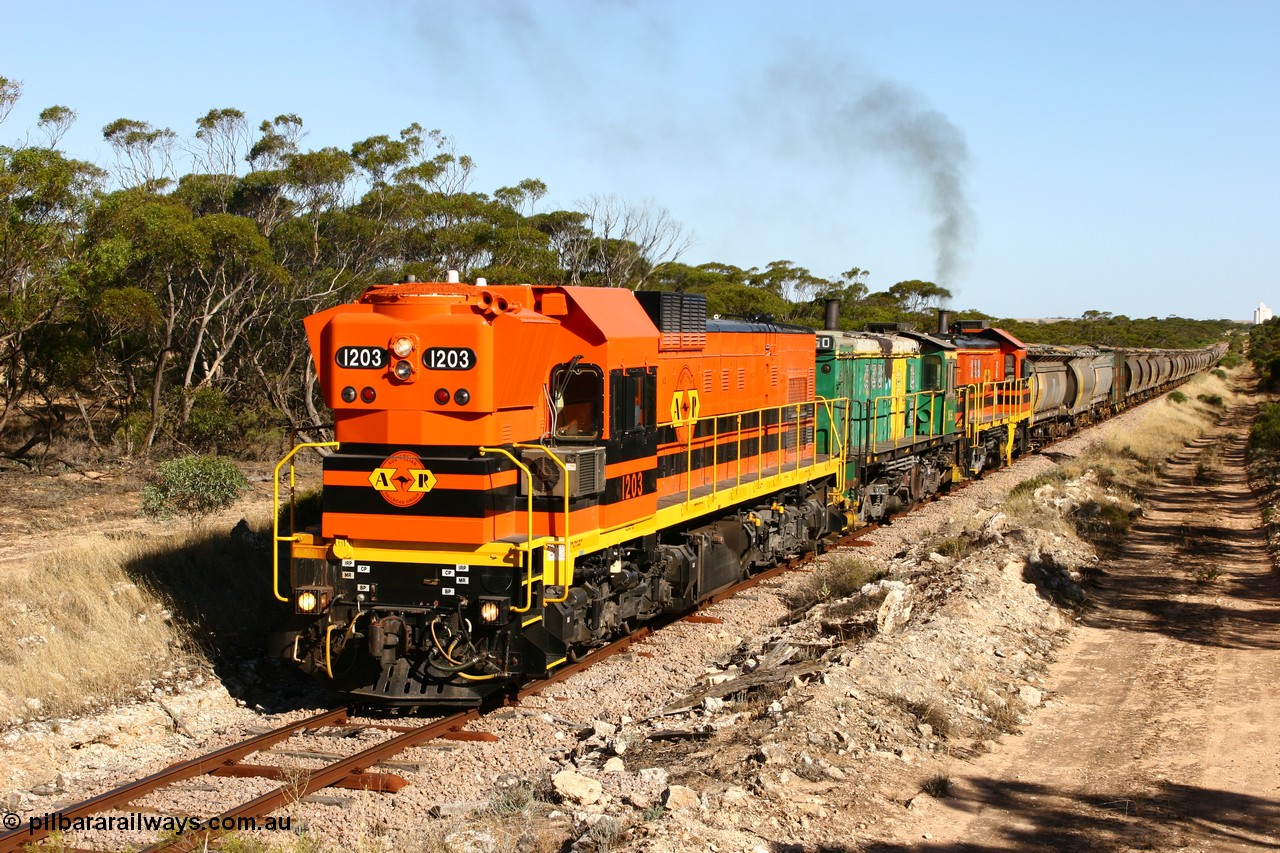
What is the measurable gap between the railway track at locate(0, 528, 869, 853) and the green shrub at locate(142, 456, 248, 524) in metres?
9.98

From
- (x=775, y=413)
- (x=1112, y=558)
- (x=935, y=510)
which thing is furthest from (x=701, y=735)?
(x=935, y=510)

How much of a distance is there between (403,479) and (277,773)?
2.41 meters

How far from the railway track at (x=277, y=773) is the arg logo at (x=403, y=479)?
1824 mm

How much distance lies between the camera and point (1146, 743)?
27.9ft

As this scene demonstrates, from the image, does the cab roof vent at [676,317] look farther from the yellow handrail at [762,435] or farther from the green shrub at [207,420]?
the green shrub at [207,420]

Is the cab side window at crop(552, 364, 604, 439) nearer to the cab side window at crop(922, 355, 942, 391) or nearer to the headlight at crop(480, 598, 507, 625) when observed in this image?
the headlight at crop(480, 598, 507, 625)

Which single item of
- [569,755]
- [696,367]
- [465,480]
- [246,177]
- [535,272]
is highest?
[246,177]

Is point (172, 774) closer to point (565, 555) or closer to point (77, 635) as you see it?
point (565, 555)

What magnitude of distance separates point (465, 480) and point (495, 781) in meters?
2.33

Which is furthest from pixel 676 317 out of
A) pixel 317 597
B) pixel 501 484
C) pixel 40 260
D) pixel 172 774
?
pixel 40 260

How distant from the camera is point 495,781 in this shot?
7.86m

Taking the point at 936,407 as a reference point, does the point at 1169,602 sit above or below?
below

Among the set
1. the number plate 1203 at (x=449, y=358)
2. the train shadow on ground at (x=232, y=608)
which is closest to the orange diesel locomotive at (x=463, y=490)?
the number plate 1203 at (x=449, y=358)

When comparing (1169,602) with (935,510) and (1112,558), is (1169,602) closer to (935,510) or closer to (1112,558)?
(1112,558)
